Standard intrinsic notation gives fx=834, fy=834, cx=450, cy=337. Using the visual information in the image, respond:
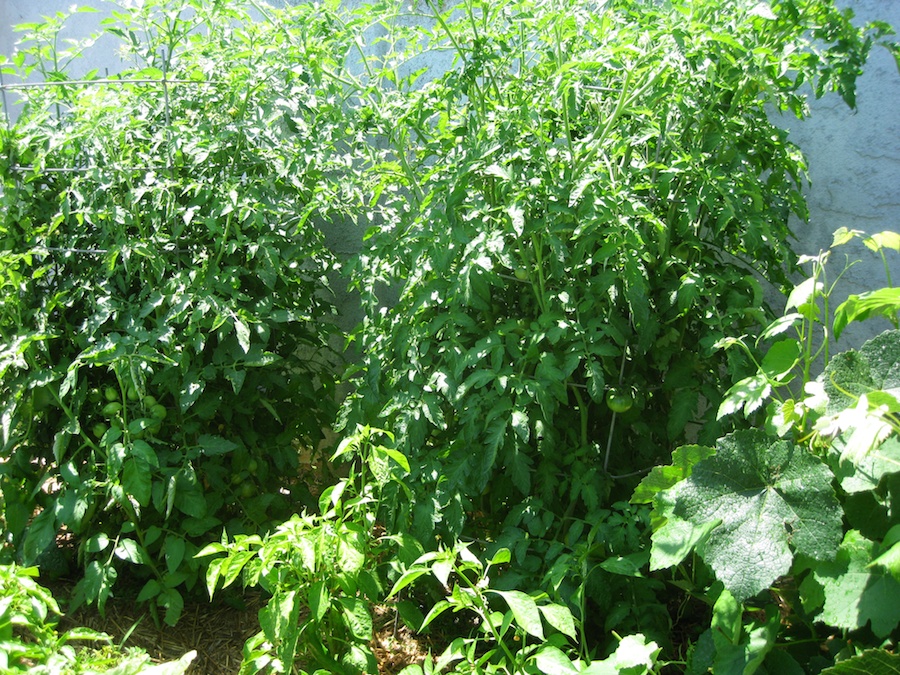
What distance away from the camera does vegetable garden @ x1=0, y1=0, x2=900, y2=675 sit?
1778 mm

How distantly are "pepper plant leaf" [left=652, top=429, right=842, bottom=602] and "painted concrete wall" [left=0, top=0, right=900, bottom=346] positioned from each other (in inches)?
50.0

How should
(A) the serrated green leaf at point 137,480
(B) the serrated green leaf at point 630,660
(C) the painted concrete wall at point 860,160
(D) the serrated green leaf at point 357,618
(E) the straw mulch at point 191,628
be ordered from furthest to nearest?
(C) the painted concrete wall at point 860,160, (E) the straw mulch at point 191,628, (A) the serrated green leaf at point 137,480, (D) the serrated green leaf at point 357,618, (B) the serrated green leaf at point 630,660

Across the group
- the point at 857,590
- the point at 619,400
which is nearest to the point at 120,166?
the point at 619,400

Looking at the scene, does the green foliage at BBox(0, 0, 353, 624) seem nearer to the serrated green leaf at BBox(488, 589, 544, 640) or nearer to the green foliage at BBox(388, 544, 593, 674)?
the green foliage at BBox(388, 544, 593, 674)

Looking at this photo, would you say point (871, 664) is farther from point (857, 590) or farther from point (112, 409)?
point (112, 409)

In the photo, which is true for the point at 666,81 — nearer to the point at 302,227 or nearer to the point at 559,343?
the point at 559,343

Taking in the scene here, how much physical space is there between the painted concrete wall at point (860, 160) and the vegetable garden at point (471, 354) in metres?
0.10

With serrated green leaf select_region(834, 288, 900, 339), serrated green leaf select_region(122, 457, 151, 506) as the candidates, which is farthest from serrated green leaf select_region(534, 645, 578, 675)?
serrated green leaf select_region(122, 457, 151, 506)

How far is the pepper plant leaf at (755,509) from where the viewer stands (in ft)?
5.22

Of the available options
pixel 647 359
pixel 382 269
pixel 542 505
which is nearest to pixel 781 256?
pixel 647 359

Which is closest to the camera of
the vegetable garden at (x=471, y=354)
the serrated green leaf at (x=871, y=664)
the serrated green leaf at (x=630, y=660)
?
the serrated green leaf at (x=871, y=664)

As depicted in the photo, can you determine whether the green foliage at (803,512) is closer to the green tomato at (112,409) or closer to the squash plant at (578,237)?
the squash plant at (578,237)

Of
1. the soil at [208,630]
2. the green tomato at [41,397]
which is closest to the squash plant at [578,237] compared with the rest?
the soil at [208,630]

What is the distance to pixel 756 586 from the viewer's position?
1578mm
